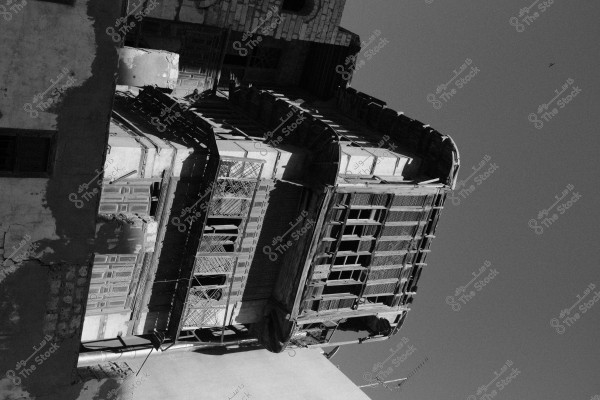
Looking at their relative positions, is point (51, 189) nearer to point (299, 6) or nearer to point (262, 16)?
point (262, 16)

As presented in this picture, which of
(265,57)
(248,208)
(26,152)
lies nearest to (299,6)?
(265,57)

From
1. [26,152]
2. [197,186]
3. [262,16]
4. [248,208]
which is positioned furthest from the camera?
[262,16]

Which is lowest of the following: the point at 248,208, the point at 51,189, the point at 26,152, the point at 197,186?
the point at 248,208

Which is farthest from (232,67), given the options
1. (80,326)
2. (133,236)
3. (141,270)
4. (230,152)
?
(80,326)

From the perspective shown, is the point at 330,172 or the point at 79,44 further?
the point at 330,172

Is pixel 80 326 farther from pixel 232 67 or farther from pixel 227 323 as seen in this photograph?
pixel 232 67

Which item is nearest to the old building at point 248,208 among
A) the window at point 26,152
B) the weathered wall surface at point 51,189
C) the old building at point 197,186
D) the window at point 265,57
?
the old building at point 197,186
